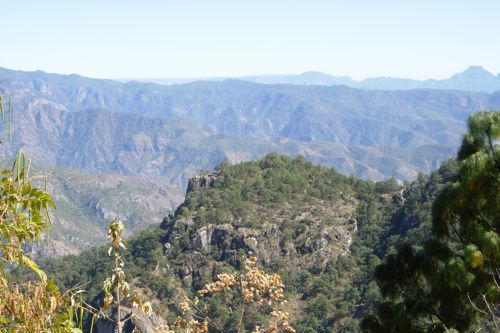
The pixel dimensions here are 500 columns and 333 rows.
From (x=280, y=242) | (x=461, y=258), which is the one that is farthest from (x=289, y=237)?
(x=461, y=258)

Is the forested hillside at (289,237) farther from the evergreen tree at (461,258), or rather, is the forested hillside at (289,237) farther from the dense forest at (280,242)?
the evergreen tree at (461,258)

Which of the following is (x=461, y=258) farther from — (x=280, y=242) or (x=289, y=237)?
(x=280, y=242)

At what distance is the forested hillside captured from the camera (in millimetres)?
84875

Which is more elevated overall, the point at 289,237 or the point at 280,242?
the point at 289,237

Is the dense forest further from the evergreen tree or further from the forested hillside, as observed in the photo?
the evergreen tree

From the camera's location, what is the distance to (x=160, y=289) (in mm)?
88188

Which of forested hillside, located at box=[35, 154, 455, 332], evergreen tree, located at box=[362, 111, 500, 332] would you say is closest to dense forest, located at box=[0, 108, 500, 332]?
forested hillside, located at box=[35, 154, 455, 332]

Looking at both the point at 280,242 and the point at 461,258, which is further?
the point at 280,242

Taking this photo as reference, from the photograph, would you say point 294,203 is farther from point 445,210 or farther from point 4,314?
point 4,314

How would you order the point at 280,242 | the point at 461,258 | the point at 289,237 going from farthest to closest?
the point at 280,242 → the point at 289,237 → the point at 461,258

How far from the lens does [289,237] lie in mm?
98875

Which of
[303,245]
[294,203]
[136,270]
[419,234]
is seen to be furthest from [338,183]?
[136,270]

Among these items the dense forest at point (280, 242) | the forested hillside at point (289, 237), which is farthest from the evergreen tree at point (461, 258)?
the forested hillside at point (289, 237)

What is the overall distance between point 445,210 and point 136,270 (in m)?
84.7
